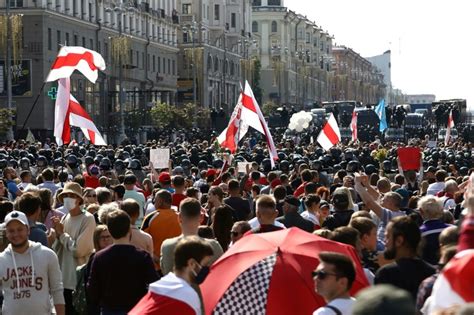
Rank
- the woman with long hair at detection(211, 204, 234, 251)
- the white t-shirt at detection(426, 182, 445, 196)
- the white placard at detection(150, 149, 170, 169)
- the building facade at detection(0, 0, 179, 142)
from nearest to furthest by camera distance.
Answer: the woman with long hair at detection(211, 204, 234, 251) → the white t-shirt at detection(426, 182, 445, 196) → the white placard at detection(150, 149, 170, 169) → the building facade at detection(0, 0, 179, 142)

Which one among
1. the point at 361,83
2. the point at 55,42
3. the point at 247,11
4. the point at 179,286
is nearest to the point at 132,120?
the point at 55,42

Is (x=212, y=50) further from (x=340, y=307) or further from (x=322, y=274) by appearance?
(x=340, y=307)

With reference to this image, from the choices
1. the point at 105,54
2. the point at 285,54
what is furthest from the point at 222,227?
the point at 285,54

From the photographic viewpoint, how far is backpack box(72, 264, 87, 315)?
31.1 feet

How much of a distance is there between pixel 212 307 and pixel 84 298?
2634 mm

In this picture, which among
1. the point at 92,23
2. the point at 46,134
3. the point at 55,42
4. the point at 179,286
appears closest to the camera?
the point at 179,286

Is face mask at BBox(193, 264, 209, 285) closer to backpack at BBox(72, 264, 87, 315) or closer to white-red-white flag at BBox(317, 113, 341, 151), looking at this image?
backpack at BBox(72, 264, 87, 315)

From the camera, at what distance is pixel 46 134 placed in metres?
60.9

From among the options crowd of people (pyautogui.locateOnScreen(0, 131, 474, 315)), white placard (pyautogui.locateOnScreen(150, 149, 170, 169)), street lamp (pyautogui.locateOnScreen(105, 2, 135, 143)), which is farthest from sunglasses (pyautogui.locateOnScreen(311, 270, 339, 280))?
street lamp (pyautogui.locateOnScreen(105, 2, 135, 143))

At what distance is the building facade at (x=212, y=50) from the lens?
311 ft

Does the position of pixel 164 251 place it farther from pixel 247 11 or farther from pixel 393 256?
pixel 247 11

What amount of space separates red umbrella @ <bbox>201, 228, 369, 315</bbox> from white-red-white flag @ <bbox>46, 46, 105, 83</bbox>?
13.4m

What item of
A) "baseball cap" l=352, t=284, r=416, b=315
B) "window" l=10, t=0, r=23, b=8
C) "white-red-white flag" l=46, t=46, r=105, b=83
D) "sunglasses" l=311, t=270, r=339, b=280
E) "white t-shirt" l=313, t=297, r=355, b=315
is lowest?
"white t-shirt" l=313, t=297, r=355, b=315

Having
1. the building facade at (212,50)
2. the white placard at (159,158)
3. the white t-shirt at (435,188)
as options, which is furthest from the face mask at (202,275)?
the building facade at (212,50)
